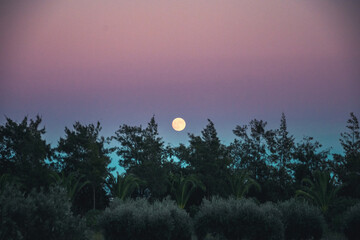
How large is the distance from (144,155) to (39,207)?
2562 cm

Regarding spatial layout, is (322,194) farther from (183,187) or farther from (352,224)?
(352,224)

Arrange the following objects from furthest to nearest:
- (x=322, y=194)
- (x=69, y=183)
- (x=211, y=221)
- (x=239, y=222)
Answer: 1. (x=322, y=194)
2. (x=69, y=183)
3. (x=211, y=221)
4. (x=239, y=222)

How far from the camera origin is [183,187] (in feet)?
117

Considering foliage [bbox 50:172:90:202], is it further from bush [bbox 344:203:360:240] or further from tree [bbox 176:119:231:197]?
bush [bbox 344:203:360:240]

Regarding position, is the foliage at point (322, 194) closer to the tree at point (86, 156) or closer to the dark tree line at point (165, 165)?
the dark tree line at point (165, 165)

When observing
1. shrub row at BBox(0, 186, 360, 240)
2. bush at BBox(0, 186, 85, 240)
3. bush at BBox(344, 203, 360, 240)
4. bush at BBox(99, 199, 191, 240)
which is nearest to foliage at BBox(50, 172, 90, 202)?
shrub row at BBox(0, 186, 360, 240)

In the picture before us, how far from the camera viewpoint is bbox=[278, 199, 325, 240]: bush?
20719mm

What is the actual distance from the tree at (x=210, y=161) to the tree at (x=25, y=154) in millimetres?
12601

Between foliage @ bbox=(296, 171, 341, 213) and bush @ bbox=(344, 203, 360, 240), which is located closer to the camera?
bush @ bbox=(344, 203, 360, 240)

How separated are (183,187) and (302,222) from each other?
52.5 feet

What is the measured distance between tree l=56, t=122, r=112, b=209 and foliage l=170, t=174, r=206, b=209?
229 inches

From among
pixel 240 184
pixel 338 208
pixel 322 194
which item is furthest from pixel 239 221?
pixel 240 184

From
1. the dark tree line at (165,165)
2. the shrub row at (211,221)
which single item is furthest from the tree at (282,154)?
the shrub row at (211,221)

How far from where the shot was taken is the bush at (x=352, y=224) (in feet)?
67.2
